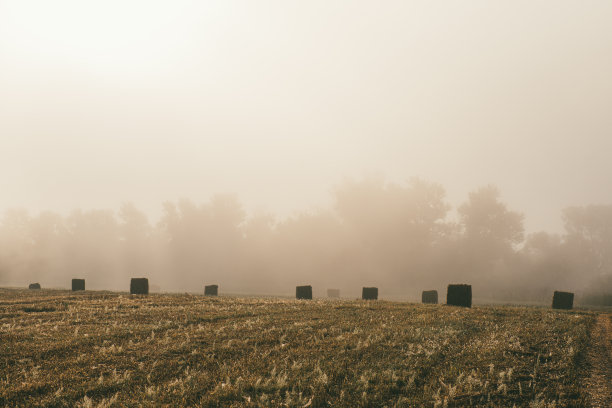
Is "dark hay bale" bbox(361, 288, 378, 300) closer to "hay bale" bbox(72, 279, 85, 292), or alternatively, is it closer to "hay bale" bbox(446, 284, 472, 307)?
"hay bale" bbox(446, 284, 472, 307)

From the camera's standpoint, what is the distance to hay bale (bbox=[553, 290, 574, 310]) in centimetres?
3519

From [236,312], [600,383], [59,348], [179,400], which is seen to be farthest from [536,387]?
[236,312]

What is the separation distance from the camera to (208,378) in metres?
9.92

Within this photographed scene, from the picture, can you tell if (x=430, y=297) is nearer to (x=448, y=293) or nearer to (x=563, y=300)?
(x=448, y=293)

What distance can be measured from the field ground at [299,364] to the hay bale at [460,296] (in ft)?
44.2

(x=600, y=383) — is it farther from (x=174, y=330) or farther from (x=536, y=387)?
(x=174, y=330)

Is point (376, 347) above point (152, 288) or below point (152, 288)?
above

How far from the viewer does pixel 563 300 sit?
1393 inches

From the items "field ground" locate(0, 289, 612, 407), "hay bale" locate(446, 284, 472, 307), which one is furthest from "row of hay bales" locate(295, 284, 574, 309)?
"field ground" locate(0, 289, 612, 407)

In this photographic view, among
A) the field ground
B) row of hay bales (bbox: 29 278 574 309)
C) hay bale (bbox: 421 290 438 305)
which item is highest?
the field ground

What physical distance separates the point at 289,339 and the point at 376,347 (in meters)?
3.38

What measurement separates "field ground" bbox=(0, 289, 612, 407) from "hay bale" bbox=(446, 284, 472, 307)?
13.5 meters

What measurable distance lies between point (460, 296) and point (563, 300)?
11715 mm

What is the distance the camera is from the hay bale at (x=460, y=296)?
31500 millimetres
